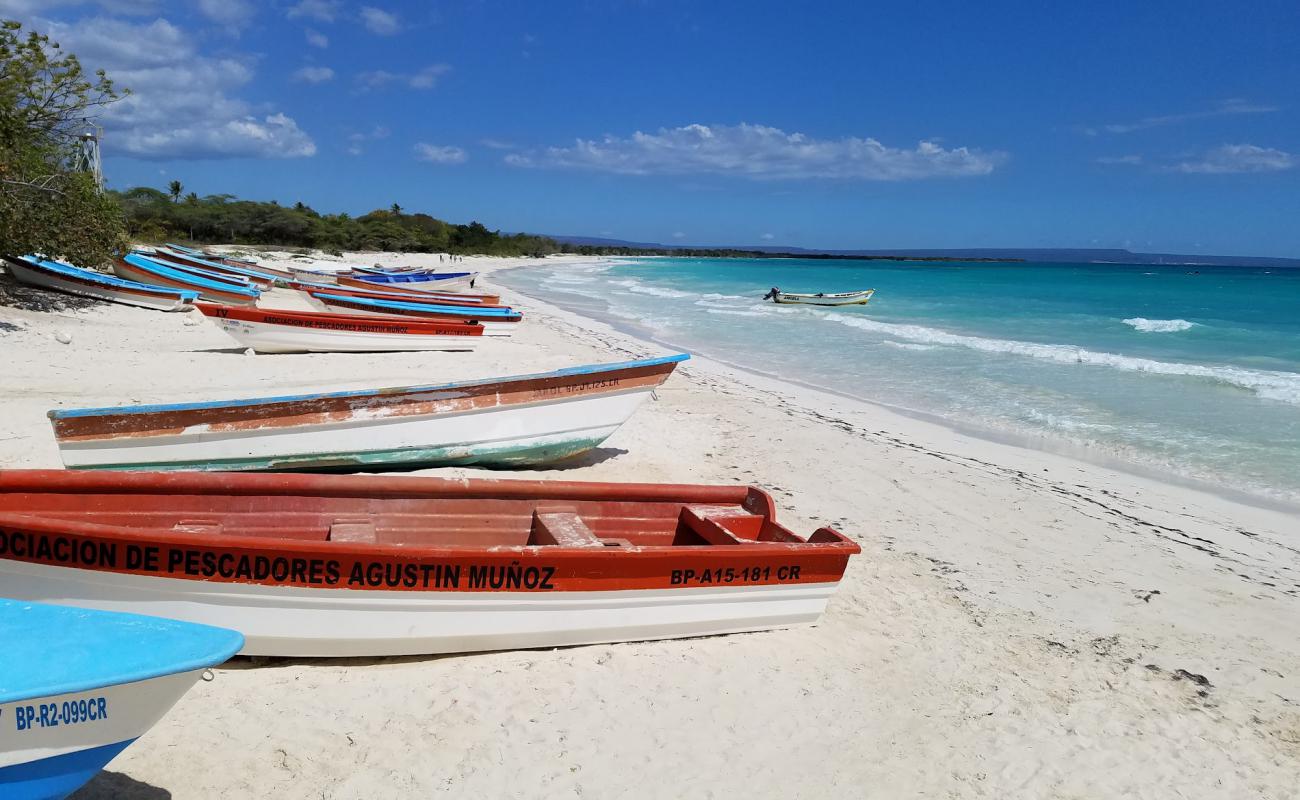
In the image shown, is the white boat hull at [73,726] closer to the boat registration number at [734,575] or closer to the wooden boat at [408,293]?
the boat registration number at [734,575]

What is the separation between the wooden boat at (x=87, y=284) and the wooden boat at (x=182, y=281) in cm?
124

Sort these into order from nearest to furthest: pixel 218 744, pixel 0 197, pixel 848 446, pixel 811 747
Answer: pixel 218 744
pixel 811 747
pixel 848 446
pixel 0 197

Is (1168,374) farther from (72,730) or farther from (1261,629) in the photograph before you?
(72,730)

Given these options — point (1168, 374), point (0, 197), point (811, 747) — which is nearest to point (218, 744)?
point (811, 747)

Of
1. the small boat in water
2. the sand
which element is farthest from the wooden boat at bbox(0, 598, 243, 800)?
the small boat in water

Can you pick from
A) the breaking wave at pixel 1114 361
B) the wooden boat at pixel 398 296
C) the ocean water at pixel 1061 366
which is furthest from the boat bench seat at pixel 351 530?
the breaking wave at pixel 1114 361

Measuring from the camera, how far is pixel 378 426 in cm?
675

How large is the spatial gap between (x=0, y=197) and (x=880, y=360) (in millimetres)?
16388

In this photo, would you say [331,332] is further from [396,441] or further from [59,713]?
[59,713]

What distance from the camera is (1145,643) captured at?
507 cm

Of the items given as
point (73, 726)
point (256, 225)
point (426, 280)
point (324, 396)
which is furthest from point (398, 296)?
point (256, 225)

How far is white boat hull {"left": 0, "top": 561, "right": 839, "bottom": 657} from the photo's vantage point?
11.5ft

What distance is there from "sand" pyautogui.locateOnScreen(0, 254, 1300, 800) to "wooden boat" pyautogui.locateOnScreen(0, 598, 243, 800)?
93cm

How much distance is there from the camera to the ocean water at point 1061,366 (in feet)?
34.3
